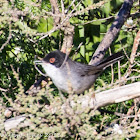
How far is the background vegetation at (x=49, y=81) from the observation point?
3139mm

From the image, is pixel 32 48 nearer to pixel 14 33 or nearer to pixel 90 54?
pixel 14 33

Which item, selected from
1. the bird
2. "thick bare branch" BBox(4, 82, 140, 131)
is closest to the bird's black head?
the bird

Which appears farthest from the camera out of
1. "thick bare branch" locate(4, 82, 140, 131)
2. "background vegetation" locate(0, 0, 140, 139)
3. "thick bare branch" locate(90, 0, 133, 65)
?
"thick bare branch" locate(90, 0, 133, 65)

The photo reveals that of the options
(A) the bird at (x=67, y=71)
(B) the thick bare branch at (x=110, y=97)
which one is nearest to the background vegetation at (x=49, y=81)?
(B) the thick bare branch at (x=110, y=97)

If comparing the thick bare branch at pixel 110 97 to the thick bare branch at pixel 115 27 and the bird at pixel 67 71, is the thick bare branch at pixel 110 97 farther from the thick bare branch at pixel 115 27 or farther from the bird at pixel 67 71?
the thick bare branch at pixel 115 27

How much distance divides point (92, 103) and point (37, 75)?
4.54ft

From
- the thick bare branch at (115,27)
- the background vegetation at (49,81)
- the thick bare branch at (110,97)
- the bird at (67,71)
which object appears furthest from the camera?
the thick bare branch at (115,27)

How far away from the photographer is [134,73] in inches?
211

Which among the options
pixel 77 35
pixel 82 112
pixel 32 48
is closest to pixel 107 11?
pixel 77 35

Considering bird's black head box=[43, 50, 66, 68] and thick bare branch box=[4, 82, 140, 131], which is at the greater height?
bird's black head box=[43, 50, 66, 68]

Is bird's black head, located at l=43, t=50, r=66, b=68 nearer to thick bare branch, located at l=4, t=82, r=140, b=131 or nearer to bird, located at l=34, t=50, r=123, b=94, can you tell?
bird, located at l=34, t=50, r=123, b=94

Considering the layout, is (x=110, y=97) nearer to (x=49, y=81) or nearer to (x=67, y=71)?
(x=67, y=71)

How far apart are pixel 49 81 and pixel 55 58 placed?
28 cm

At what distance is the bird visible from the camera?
3988mm
